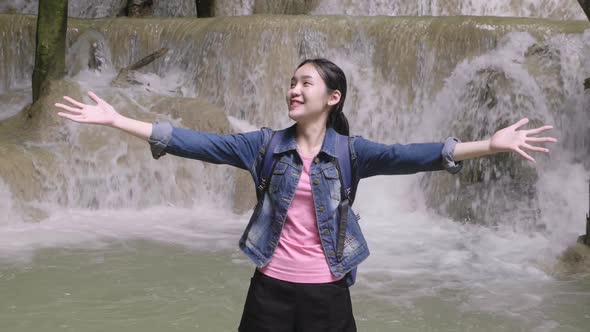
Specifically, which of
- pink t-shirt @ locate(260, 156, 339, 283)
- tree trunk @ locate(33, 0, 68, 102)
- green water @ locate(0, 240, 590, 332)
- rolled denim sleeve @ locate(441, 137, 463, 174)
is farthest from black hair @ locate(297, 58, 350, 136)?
tree trunk @ locate(33, 0, 68, 102)

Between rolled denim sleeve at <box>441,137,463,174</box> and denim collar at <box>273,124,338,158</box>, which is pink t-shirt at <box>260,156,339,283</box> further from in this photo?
rolled denim sleeve at <box>441,137,463,174</box>

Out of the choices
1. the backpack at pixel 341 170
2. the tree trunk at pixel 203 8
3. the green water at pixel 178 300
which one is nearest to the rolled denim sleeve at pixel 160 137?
the backpack at pixel 341 170

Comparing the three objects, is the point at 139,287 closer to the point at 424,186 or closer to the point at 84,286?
the point at 84,286

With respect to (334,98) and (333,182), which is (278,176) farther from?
(334,98)

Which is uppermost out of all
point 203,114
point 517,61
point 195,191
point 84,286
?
point 517,61

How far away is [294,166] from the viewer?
2.68 meters

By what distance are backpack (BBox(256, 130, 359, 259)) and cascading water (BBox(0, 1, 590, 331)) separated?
2.07 meters

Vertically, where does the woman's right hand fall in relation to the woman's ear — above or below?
below

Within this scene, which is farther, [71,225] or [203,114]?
[203,114]

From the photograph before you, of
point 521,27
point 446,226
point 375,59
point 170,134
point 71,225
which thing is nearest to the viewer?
point 170,134

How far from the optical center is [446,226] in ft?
26.0

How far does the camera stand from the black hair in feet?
9.11

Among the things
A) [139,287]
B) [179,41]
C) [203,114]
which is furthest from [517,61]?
[139,287]

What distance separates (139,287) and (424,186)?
393cm
